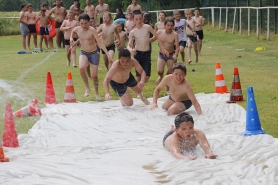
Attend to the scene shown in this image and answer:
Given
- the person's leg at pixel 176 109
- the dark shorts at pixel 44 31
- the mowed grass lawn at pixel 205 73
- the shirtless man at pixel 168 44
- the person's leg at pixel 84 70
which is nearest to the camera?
the person's leg at pixel 176 109

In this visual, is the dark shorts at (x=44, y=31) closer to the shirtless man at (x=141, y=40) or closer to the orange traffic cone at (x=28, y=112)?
the shirtless man at (x=141, y=40)

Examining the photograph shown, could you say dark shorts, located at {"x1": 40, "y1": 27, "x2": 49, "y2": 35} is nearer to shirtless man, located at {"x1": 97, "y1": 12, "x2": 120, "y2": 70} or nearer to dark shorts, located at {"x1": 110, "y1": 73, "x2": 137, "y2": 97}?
shirtless man, located at {"x1": 97, "y1": 12, "x2": 120, "y2": 70}

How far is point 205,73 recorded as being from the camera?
17750 millimetres

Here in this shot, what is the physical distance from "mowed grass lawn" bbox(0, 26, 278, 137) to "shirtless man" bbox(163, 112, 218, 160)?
136 cm

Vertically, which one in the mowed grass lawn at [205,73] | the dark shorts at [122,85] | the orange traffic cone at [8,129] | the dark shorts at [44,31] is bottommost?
the mowed grass lawn at [205,73]

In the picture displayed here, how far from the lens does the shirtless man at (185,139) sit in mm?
8016

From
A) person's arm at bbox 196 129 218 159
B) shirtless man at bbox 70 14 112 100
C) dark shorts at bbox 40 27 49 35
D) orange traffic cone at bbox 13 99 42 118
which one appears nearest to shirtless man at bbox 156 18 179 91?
shirtless man at bbox 70 14 112 100

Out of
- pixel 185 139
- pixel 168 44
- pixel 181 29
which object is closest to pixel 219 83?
pixel 168 44

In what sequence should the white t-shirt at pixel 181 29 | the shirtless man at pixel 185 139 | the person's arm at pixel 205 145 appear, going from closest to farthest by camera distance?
the person's arm at pixel 205 145, the shirtless man at pixel 185 139, the white t-shirt at pixel 181 29

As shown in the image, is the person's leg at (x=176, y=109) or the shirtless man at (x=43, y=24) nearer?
the person's leg at (x=176, y=109)

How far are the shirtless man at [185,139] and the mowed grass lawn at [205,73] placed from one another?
1.36 m

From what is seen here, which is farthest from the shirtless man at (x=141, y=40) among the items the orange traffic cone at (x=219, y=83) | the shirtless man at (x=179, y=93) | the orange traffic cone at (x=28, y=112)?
the orange traffic cone at (x=28, y=112)

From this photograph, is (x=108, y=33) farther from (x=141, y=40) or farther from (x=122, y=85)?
(x=122, y=85)

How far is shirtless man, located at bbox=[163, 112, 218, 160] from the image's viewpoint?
26.3 ft
